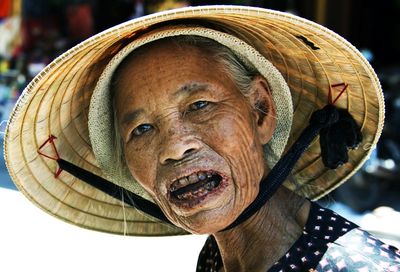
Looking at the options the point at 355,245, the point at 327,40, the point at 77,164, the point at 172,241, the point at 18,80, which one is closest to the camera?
the point at 355,245

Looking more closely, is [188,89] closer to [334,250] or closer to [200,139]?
[200,139]

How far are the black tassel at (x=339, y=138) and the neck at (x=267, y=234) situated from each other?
0.16 meters

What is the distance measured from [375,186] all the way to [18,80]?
340 centimetres

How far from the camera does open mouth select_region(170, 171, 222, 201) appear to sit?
162 cm

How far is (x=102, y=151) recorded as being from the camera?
1994 millimetres

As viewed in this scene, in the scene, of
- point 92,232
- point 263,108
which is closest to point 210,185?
point 263,108

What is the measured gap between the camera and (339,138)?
193 centimetres

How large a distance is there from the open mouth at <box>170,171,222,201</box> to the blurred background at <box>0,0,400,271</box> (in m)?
0.74

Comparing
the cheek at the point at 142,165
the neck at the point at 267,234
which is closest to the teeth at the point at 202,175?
the cheek at the point at 142,165

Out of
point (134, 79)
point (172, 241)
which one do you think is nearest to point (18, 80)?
point (172, 241)

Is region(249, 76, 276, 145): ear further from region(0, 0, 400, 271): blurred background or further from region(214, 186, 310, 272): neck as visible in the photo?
region(0, 0, 400, 271): blurred background

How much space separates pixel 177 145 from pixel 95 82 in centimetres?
46

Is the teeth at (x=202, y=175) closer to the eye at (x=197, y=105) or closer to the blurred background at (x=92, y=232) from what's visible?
the eye at (x=197, y=105)

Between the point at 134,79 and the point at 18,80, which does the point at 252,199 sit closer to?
the point at 134,79
